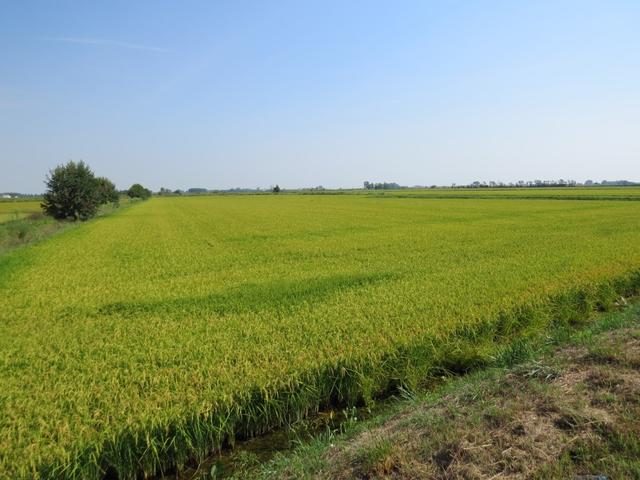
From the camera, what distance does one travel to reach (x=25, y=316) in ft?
29.5

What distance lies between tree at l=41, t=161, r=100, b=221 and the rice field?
25184 mm

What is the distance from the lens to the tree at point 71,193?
3784cm

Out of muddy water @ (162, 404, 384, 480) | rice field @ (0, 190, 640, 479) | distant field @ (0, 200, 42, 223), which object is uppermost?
distant field @ (0, 200, 42, 223)

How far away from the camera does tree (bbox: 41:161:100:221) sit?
124 ft

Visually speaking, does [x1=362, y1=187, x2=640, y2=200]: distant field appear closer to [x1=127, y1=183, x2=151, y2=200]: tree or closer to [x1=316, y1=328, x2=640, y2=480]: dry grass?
[x1=316, y1=328, x2=640, y2=480]: dry grass

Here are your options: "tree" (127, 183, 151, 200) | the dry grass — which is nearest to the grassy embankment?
the dry grass

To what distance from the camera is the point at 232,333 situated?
728 cm

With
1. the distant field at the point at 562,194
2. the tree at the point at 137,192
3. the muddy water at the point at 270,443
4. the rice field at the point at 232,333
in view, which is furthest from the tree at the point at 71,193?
the tree at the point at 137,192

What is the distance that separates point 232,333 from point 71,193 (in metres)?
38.6

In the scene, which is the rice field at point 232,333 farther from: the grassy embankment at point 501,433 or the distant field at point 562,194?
the distant field at point 562,194

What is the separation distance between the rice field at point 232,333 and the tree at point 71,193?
25184 mm

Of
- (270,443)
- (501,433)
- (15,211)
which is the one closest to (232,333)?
(270,443)

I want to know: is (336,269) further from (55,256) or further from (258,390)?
(55,256)

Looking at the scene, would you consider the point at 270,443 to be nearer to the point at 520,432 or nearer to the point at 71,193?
the point at 520,432
